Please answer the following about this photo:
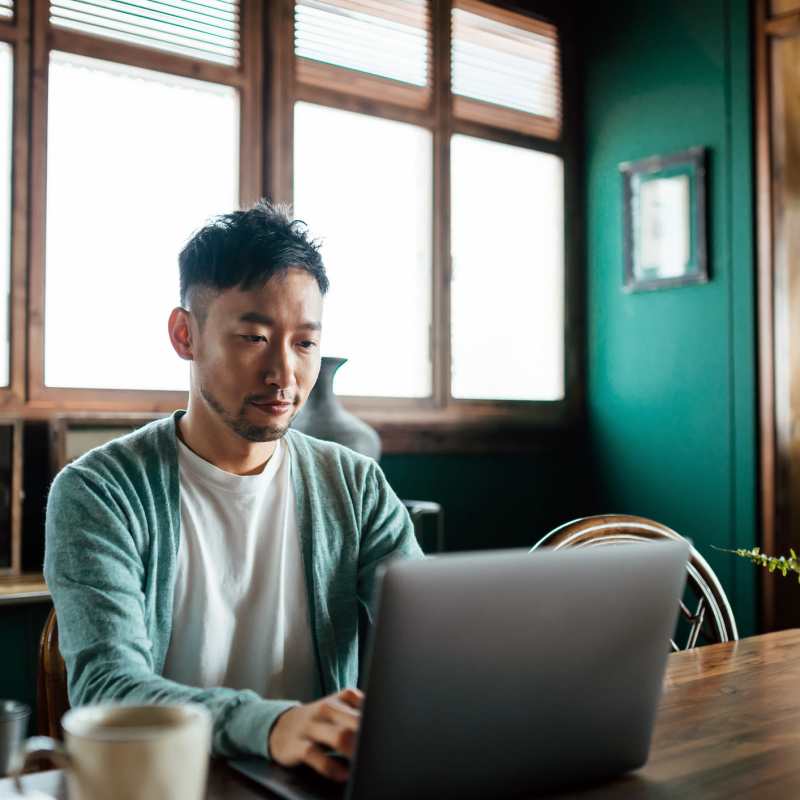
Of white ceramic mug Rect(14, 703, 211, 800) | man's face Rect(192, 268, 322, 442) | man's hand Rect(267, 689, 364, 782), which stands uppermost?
man's face Rect(192, 268, 322, 442)

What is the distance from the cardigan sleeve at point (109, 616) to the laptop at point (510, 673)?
6cm

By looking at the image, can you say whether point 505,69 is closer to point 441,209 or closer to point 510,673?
point 441,209

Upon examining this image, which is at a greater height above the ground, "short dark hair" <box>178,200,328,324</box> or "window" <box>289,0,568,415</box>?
"window" <box>289,0,568,415</box>

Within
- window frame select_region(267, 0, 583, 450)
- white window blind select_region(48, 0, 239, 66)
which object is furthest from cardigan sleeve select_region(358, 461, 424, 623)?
white window blind select_region(48, 0, 239, 66)

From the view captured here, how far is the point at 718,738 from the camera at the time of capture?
0.95m


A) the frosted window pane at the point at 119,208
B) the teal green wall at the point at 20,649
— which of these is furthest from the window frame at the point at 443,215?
the teal green wall at the point at 20,649

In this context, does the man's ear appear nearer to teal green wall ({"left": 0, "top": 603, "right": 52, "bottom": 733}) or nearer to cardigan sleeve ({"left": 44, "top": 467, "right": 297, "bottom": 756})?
cardigan sleeve ({"left": 44, "top": 467, "right": 297, "bottom": 756})

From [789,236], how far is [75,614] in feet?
10.3

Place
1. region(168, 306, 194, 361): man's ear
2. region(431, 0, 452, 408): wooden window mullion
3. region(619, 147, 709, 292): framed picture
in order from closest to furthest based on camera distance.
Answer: region(168, 306, 194, 361): man's ear, region(619, 147, 709, 292): framed picture, region(431, 0, 452, 408): wooden window mullion

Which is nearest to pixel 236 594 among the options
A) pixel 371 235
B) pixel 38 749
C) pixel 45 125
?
pixel 38 749

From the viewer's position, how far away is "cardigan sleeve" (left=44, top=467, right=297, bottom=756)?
2.89 feet

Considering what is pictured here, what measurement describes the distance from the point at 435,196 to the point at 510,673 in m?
3.34

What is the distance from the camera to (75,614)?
1051 mm

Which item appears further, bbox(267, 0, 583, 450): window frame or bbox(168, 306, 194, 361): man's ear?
bbox(267, 0, 583, 450): window frame
